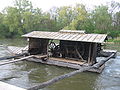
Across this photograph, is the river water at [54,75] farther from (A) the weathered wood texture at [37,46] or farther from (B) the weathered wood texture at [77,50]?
(A) the weathered wood texture at [37,46]

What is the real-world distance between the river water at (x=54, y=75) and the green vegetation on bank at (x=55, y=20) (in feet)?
80.2

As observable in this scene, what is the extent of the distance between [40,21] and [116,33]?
16.1m

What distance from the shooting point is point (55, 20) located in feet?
133

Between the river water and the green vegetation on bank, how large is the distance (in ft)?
80.2

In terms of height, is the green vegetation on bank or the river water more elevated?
the green vegetation on bank

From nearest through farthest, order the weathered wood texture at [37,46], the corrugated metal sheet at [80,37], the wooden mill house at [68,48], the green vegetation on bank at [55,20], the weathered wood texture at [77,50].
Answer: the corrugated metal sheet at [80,37], the wooden mill house at [68,48], the weathered wood texture at [77,50], the weathered wood texture at [37,46], the green vegetation on bank at [55,20]

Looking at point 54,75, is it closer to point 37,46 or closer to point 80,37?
point 80,37

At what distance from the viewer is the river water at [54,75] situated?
709cm

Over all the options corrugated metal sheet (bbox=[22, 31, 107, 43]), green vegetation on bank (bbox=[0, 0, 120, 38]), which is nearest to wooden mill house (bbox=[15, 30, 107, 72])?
corrugated metal sheet (bbox=[22, 31, 107, 43])

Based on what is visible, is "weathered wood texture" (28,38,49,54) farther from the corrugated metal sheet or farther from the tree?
the tree

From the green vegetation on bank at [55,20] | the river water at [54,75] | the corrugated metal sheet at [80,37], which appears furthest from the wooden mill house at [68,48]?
the green vegetation on bank at [55,20]

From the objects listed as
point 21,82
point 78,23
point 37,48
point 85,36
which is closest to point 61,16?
point 78,23

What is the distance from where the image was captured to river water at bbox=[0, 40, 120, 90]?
7086 mm

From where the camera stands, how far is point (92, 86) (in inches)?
283
